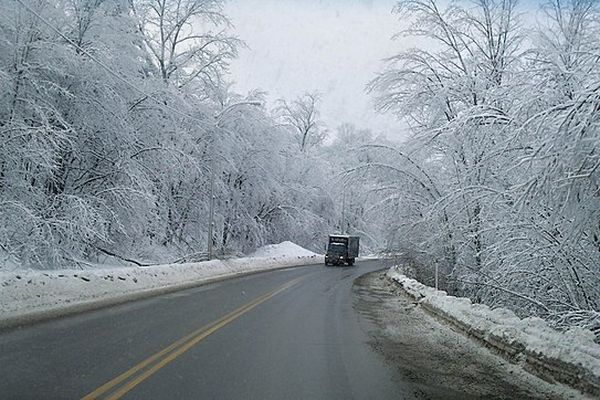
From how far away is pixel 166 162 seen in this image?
2677 centimetres

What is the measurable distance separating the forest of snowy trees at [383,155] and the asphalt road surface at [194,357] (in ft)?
11.9

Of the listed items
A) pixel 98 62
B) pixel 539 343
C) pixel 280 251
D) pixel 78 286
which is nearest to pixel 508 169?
pixel 539 343

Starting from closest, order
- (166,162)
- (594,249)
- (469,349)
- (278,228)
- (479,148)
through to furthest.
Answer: (469,349)
(594,249)
(479,148)
(166,162)
(278,228)

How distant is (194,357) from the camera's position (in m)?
8.30

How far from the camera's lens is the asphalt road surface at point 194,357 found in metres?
6.46

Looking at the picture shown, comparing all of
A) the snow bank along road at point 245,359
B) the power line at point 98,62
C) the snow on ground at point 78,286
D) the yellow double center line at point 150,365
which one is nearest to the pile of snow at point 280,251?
the power line at point 98,62

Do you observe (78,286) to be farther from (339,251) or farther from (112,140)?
(339,251)

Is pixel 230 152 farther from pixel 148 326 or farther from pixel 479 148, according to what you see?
pixel 148 326

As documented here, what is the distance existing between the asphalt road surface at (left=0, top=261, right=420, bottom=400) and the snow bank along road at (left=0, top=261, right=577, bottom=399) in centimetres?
1

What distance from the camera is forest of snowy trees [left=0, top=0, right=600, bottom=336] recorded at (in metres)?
9.84

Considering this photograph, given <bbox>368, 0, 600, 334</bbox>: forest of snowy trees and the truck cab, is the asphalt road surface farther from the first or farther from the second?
the truck cab

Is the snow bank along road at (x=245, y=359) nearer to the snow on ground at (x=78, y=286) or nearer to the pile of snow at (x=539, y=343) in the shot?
the pile of snow at (x=539, y=343)

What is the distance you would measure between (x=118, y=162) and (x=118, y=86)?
3313mm

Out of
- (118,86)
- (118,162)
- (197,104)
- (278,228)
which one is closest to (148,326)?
(118,162)
